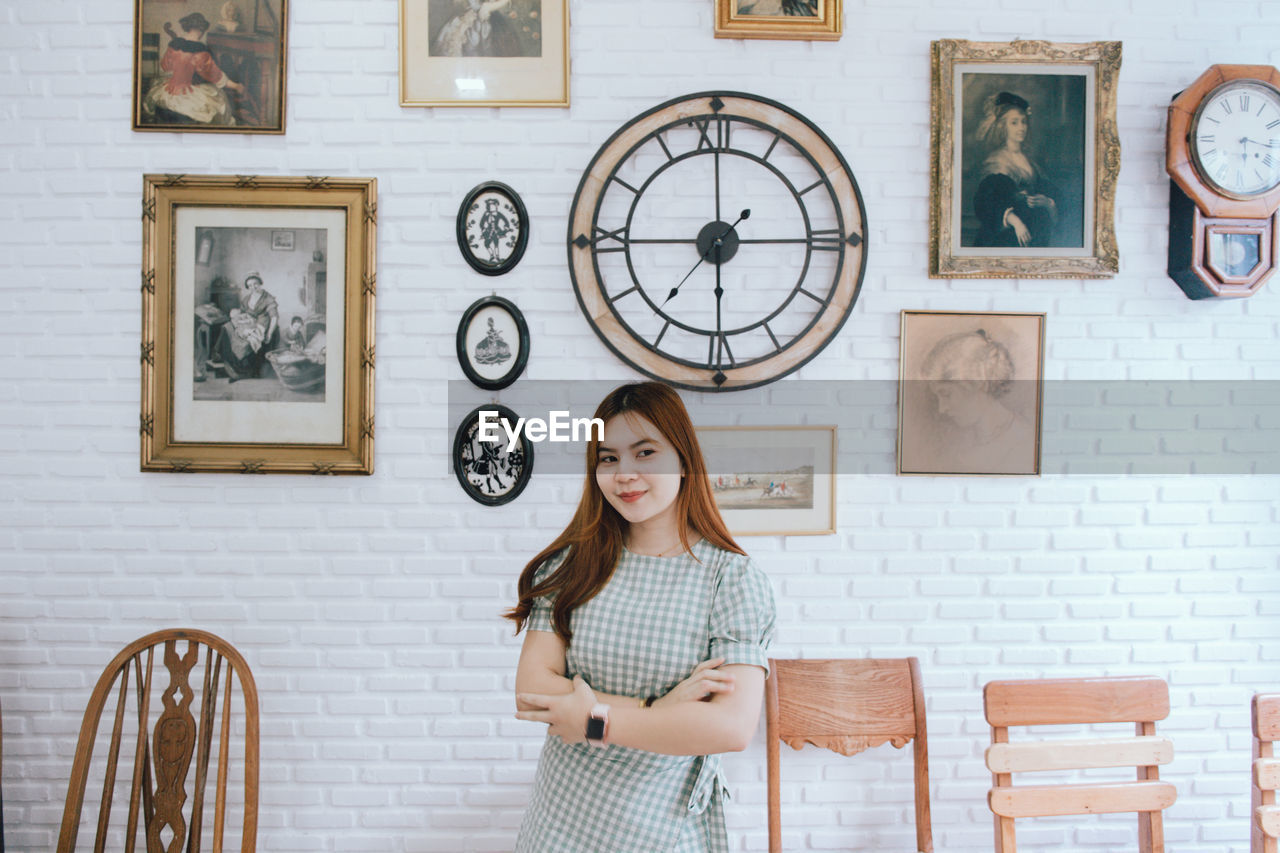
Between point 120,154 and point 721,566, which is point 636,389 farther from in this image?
point 120,154

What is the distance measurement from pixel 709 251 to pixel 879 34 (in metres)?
0.79

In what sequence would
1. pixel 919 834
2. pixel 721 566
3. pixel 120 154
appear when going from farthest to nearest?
pixel 120 154, pixel 919 834, pixel 721 566

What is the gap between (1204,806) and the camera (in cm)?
217

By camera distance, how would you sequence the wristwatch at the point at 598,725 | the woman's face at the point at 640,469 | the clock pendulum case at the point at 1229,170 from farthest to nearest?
the clock pendulum case at the point at 1229,170 < the woman's face at the point at 640,469 < the wristwatch at the point at 598,725

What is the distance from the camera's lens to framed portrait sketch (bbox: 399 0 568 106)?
2068 mm

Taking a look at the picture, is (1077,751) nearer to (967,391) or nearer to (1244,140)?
(967,391)

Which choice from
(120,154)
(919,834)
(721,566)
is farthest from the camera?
(120,154)

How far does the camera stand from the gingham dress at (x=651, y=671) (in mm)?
1400

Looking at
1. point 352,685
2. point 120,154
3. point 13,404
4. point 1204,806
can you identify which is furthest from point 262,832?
point 1204,806

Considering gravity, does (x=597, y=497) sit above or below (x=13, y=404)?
below

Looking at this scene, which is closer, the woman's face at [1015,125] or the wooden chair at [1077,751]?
the wooden chair at [1077,751]

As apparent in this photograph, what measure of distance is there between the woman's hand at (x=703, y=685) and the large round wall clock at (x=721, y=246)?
36.0 inches

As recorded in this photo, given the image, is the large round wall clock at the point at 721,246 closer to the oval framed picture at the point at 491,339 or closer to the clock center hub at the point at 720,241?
the clock center hub at the point at 720,241

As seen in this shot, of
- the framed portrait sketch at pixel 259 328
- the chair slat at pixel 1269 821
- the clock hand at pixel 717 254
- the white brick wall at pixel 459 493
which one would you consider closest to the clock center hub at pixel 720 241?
the clock hand at pixel 717 254
